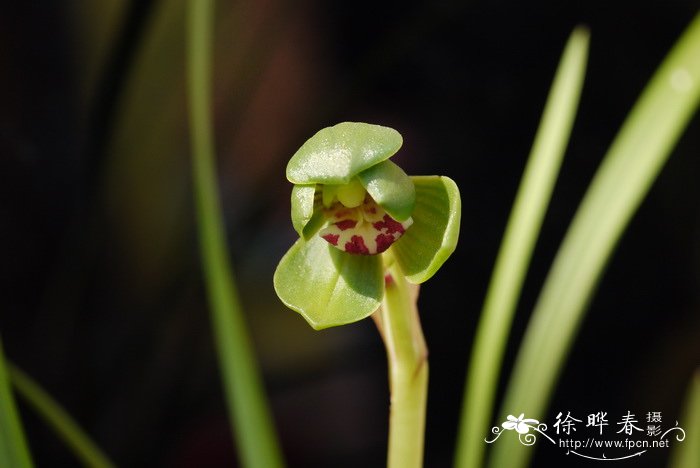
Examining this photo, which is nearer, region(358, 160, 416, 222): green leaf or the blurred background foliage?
region(358, 160, 416, 222): green leaf

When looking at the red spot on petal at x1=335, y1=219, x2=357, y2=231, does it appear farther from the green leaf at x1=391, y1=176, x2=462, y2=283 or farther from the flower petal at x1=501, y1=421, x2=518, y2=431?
the flower petal at x1=501, y1=421, x2=518, y2=431

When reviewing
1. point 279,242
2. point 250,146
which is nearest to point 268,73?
point 250,146

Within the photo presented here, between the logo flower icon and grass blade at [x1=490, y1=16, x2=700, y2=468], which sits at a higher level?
grass blade at [x1=490, y1=16, x2=700, y2=468]

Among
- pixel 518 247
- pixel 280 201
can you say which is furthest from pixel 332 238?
pixel 280 201

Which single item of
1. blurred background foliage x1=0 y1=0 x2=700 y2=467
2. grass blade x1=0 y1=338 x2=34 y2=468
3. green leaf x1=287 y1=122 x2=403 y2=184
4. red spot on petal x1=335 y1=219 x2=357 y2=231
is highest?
blurred background foliage x1=0 y1=0 x2=700 y2=467

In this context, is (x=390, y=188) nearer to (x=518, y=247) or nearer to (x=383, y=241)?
(x=383, y=241)

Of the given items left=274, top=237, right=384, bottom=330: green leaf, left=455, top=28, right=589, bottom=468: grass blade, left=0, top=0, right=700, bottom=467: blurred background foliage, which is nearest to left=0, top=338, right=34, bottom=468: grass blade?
left=274, top=237, right=384, bottom=330: green leaf

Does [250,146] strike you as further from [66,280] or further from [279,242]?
[66,280]

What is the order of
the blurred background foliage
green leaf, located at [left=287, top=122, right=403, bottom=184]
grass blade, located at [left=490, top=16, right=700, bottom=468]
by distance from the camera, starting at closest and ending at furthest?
green leaf, located at [left=287, top=122, right=403, bottom=184], grass blade, located at [left=490, top=16, right=700, bottom=468], the blurred background foliage
